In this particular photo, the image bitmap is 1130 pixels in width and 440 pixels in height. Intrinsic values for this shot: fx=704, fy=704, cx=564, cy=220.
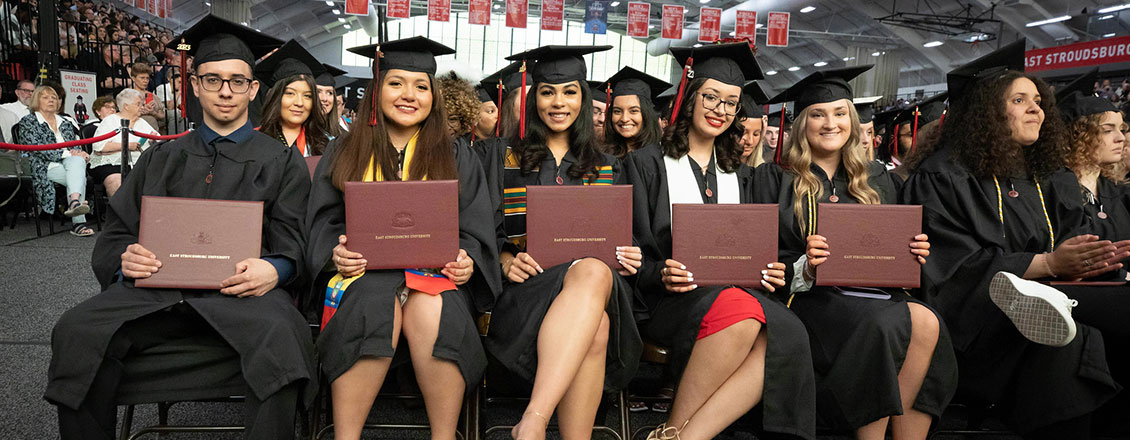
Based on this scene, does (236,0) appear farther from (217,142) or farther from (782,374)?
(782,374)

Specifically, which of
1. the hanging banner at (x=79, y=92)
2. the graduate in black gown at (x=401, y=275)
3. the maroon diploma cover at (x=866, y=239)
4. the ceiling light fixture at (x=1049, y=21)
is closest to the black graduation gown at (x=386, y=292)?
the graduate in black gown at (x=401, y=275)

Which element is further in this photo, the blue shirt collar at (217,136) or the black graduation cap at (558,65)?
the black graduation cap at (558,65)

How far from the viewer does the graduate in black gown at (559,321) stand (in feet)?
7.49

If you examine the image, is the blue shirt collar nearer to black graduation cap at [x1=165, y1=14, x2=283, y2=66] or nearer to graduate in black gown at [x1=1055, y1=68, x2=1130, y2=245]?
black graduation cap at [x1=165, y1=14, x2=283, y2=66]

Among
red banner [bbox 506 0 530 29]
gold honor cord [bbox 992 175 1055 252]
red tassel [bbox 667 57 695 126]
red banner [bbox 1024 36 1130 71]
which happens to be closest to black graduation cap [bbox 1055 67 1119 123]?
gold honor cord [bbox 992 175 1055 252]

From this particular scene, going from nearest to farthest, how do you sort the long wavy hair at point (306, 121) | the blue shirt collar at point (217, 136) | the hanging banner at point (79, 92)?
the blue shirt collar at point (217, 136), the long wavy hair at point (306, 121), the hanging banner at point (79, 92)

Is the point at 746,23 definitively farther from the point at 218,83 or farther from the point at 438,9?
the point at 218,83

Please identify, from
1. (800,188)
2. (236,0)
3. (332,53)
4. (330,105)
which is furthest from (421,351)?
(332,53)

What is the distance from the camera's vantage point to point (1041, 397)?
254 cm

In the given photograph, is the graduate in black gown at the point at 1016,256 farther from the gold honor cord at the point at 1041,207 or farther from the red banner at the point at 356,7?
the red banner at the point at 356,7

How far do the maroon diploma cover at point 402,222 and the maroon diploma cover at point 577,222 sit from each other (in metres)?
0.33

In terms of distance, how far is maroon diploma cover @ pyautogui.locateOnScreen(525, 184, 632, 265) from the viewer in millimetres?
2504

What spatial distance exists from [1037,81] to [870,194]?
3.00 feet

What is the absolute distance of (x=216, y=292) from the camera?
222 cm
